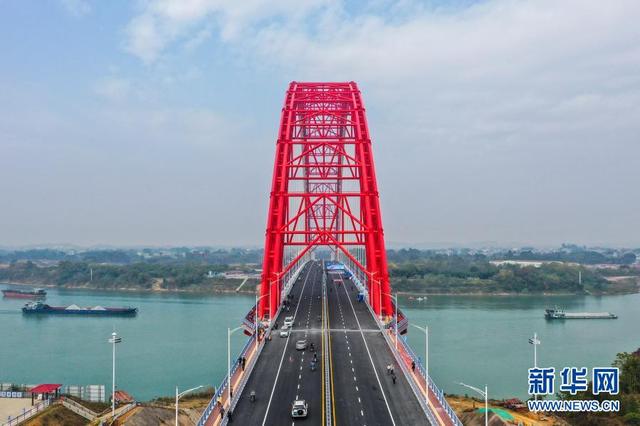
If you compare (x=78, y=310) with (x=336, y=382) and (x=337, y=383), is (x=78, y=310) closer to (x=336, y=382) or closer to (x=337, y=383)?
(x=336, y=382)

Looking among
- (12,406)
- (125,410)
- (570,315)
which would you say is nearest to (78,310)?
(12,406)

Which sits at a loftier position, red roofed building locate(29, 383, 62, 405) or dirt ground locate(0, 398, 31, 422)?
red roofed building locate(29, 383, 62, 405)

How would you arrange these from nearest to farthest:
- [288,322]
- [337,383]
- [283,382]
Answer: [337,383] → [283,382] → [288,322]

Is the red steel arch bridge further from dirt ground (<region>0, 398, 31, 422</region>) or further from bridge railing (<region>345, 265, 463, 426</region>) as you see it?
dirt ground (<region>0, 398, 31, 422</region>)

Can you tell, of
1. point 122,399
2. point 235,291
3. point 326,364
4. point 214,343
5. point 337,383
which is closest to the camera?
point 337,383

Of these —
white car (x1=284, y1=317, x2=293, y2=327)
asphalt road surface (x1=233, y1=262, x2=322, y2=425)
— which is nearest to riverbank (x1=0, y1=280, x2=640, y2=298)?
white car (x1=284, y1=317, x2=293, y2=327)

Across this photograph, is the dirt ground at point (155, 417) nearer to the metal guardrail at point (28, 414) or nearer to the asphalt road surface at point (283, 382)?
the metal guardrail at point (28, 414)

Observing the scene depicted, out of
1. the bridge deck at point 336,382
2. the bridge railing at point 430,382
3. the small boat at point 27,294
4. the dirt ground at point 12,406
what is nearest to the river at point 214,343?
the bridge railing at point 430,382
